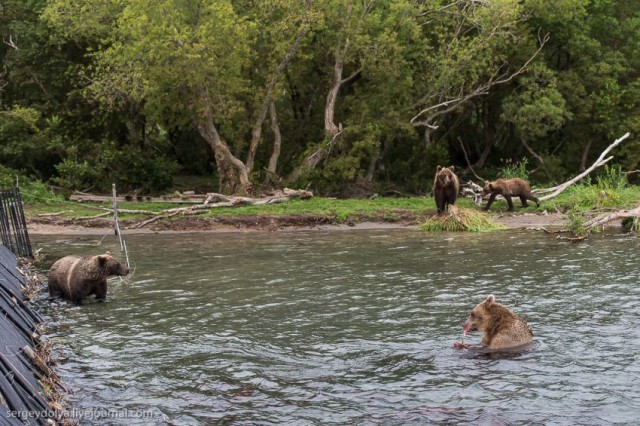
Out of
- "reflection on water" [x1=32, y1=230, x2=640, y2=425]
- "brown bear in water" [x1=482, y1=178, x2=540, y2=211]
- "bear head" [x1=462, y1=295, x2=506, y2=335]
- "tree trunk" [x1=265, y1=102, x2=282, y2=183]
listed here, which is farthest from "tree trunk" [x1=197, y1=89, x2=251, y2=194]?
"bear head" [x1=462, y1=295, x2=506, y2=335]

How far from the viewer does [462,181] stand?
36.7 m

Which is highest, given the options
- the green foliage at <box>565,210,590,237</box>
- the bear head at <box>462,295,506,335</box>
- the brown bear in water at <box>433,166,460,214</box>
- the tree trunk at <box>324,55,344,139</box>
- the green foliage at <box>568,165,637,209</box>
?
the tree trunk at <box>324,55,344,139</box>

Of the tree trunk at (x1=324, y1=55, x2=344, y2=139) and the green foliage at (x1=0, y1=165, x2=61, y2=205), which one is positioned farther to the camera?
the tree trunk at (x1=324, y1=55, x2=344, y2=139)

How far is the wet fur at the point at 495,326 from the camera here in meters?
10.1

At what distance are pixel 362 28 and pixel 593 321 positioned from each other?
2083 centimetres

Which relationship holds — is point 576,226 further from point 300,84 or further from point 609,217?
point 300,84

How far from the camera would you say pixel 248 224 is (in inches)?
992

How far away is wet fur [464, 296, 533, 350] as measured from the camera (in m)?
10.1

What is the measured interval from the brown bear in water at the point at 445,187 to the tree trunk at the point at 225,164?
25.4ft

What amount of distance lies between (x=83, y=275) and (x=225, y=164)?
1669 cm

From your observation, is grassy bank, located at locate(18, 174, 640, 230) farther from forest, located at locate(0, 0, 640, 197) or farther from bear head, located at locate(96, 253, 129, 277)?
bear head, located at locate(96, 253, 129, 277)

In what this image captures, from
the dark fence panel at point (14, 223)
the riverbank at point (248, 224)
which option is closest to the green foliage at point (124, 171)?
the riverbank at point (248, 224)

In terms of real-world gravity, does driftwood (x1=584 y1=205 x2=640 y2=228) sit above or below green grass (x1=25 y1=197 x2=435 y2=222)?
below

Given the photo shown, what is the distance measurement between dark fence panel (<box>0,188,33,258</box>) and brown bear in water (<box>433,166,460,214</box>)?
1285cm
